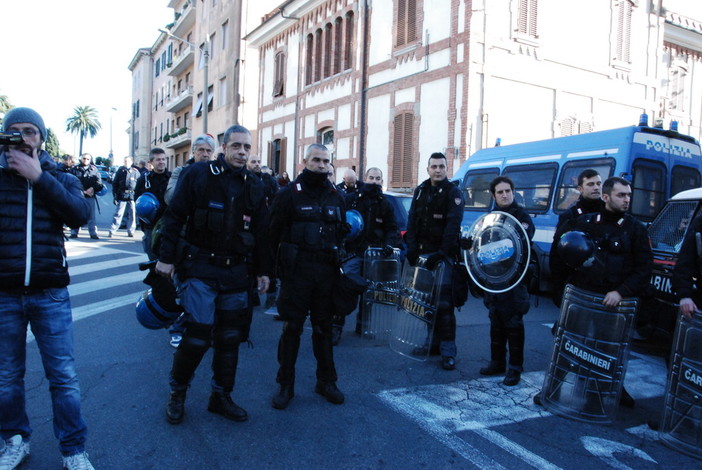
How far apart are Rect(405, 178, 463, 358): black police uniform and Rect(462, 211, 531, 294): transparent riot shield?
19 cm

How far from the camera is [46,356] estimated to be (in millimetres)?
2699

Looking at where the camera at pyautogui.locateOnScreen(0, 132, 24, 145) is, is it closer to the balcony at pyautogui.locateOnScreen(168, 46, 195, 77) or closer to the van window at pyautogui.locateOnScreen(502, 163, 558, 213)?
the van window at pyautogui.locateOnScreen(502, 163, 558, 213)

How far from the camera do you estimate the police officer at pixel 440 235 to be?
15.7 feet

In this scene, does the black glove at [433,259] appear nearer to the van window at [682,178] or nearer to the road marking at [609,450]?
the road marking at [609,450]

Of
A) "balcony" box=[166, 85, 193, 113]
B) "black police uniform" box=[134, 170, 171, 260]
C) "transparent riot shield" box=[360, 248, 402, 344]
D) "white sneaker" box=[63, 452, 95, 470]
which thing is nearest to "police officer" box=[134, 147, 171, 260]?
"black police uniform" box=[134, 170, 171, 260]

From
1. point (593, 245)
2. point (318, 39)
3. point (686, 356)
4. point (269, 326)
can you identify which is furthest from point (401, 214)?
point (318, 39)

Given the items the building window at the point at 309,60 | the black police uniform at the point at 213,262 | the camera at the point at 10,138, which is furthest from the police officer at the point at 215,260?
the building window at the point at 309,60

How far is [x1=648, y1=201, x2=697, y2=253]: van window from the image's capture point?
4.87 m

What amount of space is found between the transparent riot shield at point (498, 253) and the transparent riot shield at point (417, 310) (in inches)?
14.1

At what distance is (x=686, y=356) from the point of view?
339 cm

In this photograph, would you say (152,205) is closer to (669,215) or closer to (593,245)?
(593,245)

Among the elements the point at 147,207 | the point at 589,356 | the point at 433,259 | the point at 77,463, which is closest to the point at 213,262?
the point at 77,463

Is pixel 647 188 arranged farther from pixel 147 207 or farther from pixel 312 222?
pixel 147 207

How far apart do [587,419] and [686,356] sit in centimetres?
80
